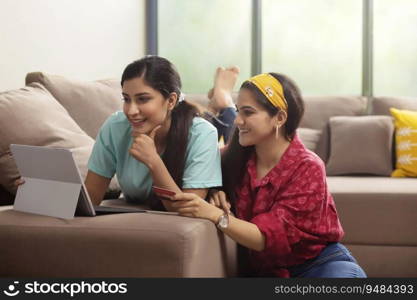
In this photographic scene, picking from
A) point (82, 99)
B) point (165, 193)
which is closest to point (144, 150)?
point (165, 193)

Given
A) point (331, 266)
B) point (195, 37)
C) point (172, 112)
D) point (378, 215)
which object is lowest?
point (378, 215)

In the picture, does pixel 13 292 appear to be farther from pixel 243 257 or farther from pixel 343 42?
pixel 343 42

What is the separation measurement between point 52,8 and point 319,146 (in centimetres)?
156

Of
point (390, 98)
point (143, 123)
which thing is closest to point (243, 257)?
point (143, 123)

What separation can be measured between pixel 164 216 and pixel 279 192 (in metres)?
0.41

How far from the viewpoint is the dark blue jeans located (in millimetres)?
1916

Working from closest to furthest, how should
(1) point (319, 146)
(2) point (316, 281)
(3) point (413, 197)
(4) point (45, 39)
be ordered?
(2) point (316, 281)
(3) point (413, 197)
(4) point (45, 39)
(1) point (319, 146)

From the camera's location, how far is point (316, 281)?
1.73 meters

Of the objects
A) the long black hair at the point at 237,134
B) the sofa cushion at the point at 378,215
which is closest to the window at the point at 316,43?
the sofa cushion at the point at 378,215

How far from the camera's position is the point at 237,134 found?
2076 mm

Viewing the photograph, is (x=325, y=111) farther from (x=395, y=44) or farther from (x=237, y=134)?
(x=237, y=134)

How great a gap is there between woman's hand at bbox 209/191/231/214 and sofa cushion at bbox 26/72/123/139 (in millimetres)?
883

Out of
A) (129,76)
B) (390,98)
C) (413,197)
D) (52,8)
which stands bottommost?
(413,197)

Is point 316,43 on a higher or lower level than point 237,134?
higher
